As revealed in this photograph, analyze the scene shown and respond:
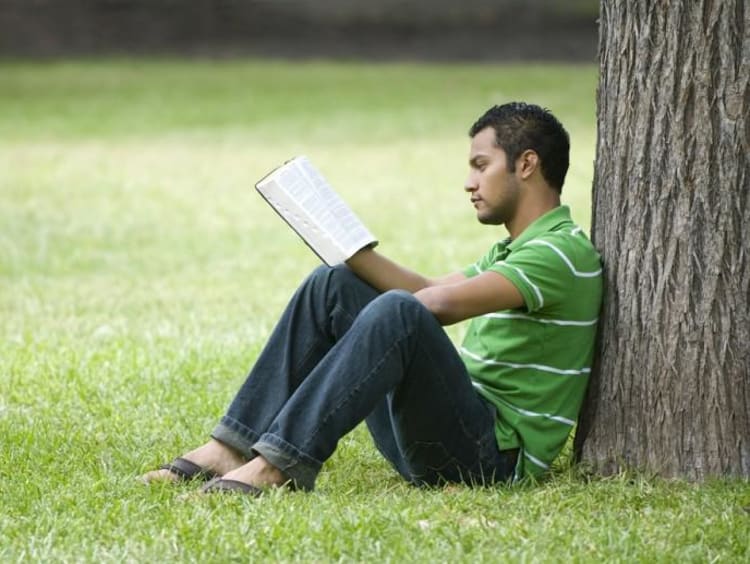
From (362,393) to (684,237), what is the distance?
1.00 metres

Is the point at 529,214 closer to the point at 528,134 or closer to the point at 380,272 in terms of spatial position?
the point at 528,134

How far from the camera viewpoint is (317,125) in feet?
58.6

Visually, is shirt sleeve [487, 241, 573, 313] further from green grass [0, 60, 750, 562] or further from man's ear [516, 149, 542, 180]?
green grass [0, 60, 750, 562]

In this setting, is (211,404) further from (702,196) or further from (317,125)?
(317,125)

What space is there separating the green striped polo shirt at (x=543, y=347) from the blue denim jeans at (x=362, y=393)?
81 millimetres

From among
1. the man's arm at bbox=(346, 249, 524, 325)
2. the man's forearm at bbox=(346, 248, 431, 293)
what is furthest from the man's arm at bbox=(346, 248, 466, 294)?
the man's arm at bbox=(346, 249, 524, 325)

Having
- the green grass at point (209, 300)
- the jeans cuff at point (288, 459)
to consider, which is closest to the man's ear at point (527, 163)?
the green grass at point (209, 300)

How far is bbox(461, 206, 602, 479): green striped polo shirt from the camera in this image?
418cm

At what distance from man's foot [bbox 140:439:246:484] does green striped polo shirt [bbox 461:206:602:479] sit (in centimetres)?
73

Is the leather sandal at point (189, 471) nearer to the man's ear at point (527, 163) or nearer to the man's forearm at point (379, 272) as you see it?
the man's forearm at point (379, 272)

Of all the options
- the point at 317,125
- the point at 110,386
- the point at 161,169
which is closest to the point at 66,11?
the point at 317,125

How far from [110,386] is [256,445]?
1.98 m

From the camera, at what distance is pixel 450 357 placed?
4.05 metres

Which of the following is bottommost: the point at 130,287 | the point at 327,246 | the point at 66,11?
the point at 130,287
